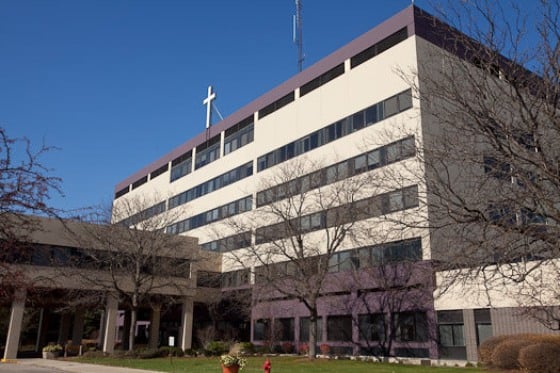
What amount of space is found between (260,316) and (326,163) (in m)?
15.2

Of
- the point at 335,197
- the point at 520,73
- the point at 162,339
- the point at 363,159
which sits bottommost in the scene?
the point at 162,339

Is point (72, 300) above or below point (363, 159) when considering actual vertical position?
below

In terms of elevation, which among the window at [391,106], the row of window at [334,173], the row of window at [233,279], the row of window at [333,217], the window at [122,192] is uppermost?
the window at [122,192]

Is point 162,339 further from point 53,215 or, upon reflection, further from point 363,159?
point 53,215

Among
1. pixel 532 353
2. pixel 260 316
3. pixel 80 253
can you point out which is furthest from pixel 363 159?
pixel 80 253

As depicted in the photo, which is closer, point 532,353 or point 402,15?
point 532,353

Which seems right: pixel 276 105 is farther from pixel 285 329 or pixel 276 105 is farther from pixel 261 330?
pixel 261 330

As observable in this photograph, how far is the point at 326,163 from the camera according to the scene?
41969 mm

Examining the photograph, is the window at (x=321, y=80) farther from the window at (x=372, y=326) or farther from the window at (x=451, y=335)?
the window at (x=451, y=335)

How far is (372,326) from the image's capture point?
36156 mm

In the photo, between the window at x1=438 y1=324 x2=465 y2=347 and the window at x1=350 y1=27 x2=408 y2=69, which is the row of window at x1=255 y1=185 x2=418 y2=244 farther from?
the window at x1=350 y1=27 x2=408 y2=69

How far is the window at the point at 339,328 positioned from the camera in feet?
125

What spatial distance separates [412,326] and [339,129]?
1633 cm

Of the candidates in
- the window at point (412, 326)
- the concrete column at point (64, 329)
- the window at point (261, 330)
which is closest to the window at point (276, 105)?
the window at point (261, 330)
